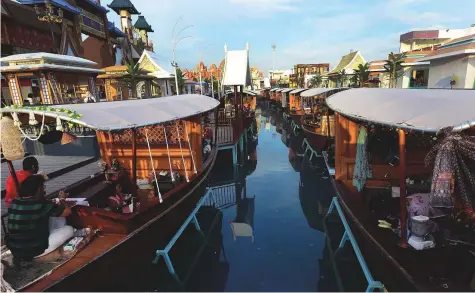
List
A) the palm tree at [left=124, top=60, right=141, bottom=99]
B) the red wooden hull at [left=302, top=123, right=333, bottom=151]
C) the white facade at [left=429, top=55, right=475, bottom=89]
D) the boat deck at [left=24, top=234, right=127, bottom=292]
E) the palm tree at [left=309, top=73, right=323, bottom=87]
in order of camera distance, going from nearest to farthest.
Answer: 1. the boat deck at [left=24, top=234, right=127, bottom=292]
2. the red wooden hull at [left=302, top=123, right=333, bottom=151]
3. the white facade at [left=429, top=55, right=475, bottom=89]
4. the palm tree at [left=124, top=60, right=141, bottom=99]
5. the palm tree at [left=309, top=73, right=323, bottom=87]

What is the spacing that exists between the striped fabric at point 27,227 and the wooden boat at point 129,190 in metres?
0.31

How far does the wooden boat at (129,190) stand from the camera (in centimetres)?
400

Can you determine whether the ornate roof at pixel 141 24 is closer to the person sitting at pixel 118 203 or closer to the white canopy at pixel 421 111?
the person sitting at pixel 118 203

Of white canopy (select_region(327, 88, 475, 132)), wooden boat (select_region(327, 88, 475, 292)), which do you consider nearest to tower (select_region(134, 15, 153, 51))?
wooden boat (select_region(327, 88, 475, 292))

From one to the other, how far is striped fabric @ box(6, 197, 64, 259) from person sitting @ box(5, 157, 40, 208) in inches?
28.2

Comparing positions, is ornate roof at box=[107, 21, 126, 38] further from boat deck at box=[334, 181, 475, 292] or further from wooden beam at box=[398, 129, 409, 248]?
boat deck at box=[334, 181, 475, 292]

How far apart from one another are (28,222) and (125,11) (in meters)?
39.2

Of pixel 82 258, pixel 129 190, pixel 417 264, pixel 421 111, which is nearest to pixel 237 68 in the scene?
pixel 129 190

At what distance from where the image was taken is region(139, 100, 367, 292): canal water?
19.5 feet

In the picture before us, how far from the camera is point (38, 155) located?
12773 mm

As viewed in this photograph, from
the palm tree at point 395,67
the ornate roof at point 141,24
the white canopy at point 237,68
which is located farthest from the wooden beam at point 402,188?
the ornate roof at point 141,24

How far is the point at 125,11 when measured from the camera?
35.3m

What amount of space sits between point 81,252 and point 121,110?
107 inches

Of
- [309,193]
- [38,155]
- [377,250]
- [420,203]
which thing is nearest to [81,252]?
[377,250]
